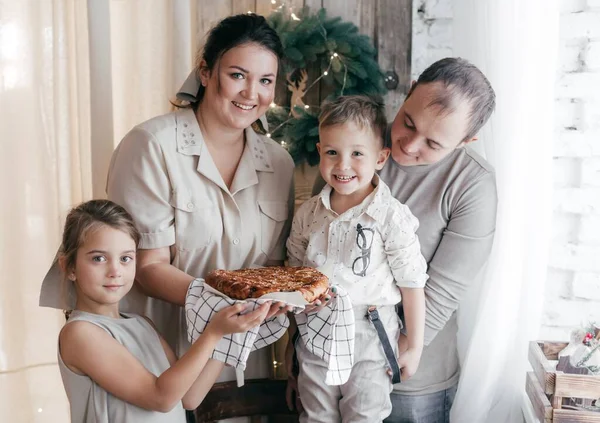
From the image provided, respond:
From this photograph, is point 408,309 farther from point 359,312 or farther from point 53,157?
point 53,157

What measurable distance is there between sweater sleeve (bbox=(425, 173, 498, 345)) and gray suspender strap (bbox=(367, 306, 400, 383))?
0.18 m

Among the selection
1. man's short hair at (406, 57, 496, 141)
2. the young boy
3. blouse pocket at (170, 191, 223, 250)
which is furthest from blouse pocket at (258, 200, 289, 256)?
man's short hair at (406, 57, 496, 141)

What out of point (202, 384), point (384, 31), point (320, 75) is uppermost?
point (384, 31)

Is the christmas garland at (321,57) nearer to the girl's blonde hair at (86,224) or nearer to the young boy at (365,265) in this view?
the young boy at (365,265)

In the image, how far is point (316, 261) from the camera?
177 centimetres

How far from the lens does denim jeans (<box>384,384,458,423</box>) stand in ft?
6.28

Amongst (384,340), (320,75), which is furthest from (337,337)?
(320,75)

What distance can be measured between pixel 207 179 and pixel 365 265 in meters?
0.54

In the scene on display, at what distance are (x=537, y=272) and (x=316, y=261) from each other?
59 centimetres

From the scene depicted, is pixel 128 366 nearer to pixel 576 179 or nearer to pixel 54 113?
pixel 576 179

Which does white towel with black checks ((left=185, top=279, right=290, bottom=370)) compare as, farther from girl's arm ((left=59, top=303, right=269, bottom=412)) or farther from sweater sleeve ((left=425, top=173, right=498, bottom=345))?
sweater sleeve ((left=425, top=173, right=498, bottom=345))

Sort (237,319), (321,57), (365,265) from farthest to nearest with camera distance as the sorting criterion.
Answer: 1. (321,57)
2. (365,265)
3. (237,319)

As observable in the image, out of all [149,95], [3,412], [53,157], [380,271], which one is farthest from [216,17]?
[3,412]

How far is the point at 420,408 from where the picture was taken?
6.29 ft
